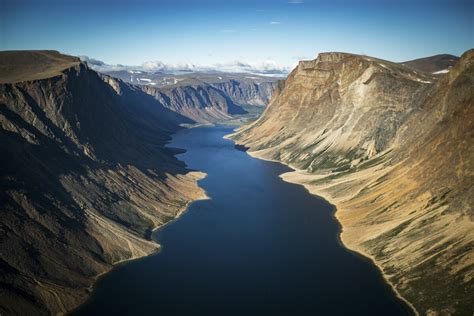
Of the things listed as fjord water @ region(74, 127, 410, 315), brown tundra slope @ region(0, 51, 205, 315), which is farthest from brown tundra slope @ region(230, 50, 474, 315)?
brown tundra slope @ region(0, 51, 205, 315)

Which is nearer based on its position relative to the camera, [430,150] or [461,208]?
[461,208]

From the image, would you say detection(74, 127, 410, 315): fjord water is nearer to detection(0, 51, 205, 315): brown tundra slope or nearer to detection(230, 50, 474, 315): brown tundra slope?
detection(230, 50, 474, 315): brown tundra slope

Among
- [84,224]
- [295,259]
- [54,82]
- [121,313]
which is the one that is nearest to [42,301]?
[121,313]

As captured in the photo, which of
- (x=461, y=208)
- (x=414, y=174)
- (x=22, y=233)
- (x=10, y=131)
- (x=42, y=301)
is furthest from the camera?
(x=414, y=174)

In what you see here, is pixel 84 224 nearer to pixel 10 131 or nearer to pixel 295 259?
pixel 10 131

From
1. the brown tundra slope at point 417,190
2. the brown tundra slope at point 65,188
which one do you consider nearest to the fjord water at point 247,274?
the brown tundra slope at point 417,190

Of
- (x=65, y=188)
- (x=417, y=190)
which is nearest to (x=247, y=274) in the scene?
(x=65, y=188)

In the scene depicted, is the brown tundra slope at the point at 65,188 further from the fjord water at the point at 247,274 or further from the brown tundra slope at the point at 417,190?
the brown tundra slope at the point at 417,190
